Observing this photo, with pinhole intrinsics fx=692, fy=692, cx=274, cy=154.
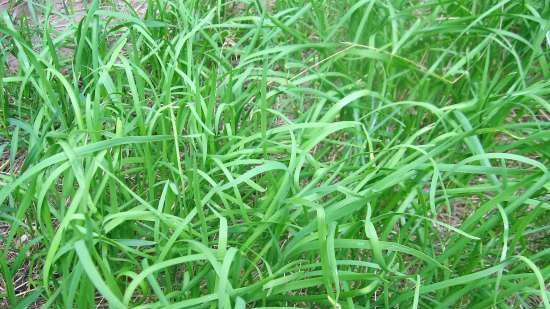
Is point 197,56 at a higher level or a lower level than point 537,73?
higher

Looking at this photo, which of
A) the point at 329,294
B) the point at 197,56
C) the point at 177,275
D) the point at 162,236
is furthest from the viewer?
the point at 197,56

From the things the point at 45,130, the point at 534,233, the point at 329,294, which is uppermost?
the point at 45,130

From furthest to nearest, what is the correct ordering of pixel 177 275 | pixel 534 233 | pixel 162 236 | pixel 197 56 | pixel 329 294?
pixel 197 56 < pixel 534 233 < pixel 177 275 < pixel 162 236 < pixel 329 294

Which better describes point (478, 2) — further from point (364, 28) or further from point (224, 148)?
point (224, 148)

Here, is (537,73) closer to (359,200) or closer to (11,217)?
(359,200)

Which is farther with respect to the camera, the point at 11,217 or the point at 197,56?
the point at 197,56

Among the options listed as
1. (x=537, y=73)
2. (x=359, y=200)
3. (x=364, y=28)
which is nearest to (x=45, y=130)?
(x=359, y=200)
